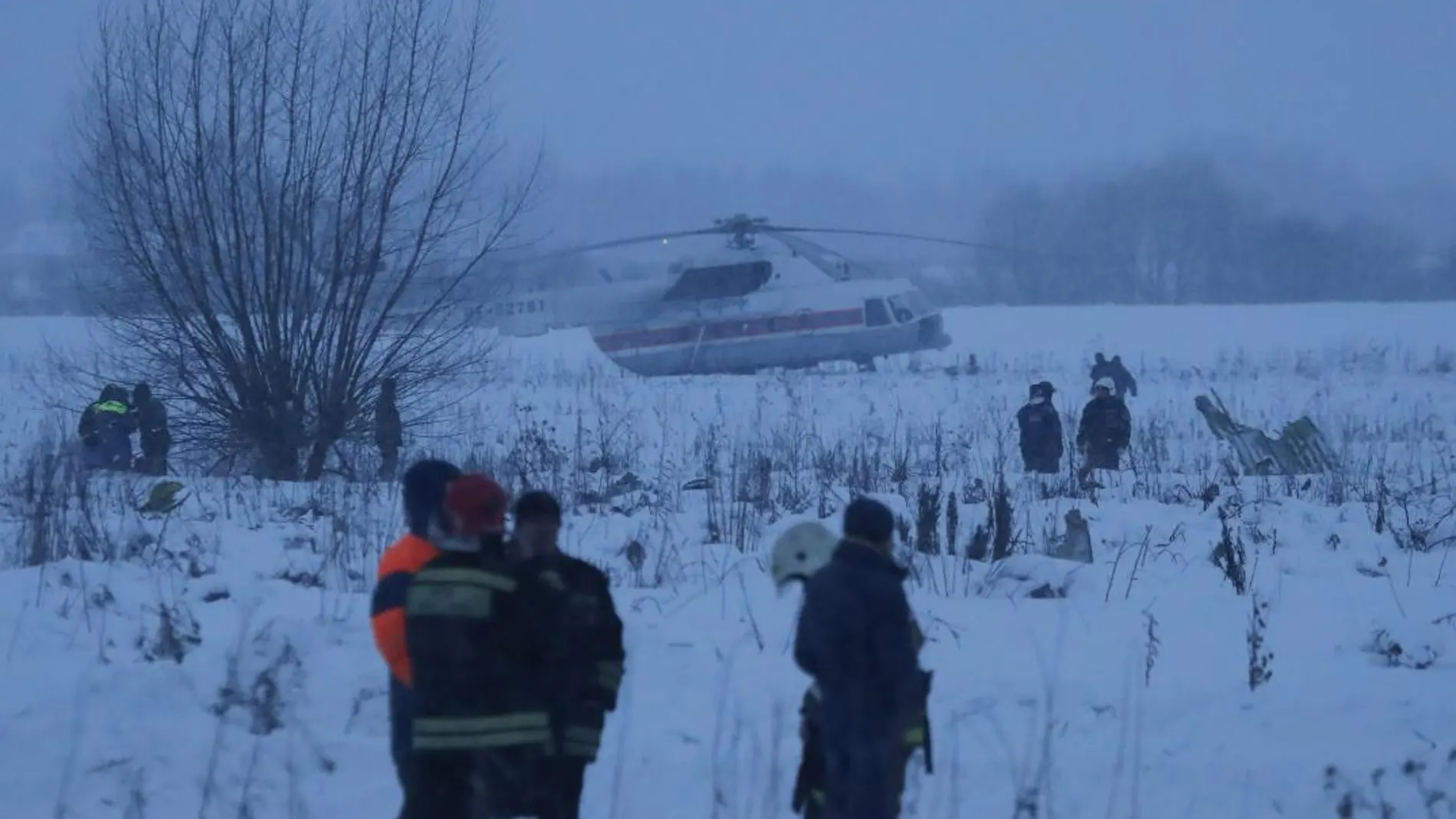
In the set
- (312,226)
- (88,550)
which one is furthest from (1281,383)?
(88,550)

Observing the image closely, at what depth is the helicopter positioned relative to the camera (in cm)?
2853

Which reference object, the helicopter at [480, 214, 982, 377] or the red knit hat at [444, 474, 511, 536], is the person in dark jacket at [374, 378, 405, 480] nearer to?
the red knit hat at [444, 474, 511, 536]

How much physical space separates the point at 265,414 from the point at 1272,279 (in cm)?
5607

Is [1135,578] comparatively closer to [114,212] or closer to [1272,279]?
[114,212]

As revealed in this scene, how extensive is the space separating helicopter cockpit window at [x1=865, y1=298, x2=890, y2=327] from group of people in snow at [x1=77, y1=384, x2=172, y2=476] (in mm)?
17431

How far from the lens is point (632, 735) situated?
5176 millimetres

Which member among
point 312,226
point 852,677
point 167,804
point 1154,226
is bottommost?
point 167,804

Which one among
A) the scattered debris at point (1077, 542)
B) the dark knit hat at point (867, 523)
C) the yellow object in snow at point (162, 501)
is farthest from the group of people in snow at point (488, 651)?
the yellow object in snow at point (162, 501)

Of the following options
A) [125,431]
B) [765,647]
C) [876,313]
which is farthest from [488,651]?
[876,313]

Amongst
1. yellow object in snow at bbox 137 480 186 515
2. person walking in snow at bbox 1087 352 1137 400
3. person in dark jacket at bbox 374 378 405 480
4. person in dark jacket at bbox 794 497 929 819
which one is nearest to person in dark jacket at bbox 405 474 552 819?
person in dark jacket at bbox 794 497 929 819

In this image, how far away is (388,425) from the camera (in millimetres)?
12477

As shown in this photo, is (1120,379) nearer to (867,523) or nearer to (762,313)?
(762,313)

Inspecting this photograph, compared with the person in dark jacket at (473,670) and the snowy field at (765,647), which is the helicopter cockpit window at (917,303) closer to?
the snowy field at (765,647)

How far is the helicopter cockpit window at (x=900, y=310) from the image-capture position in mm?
28562
